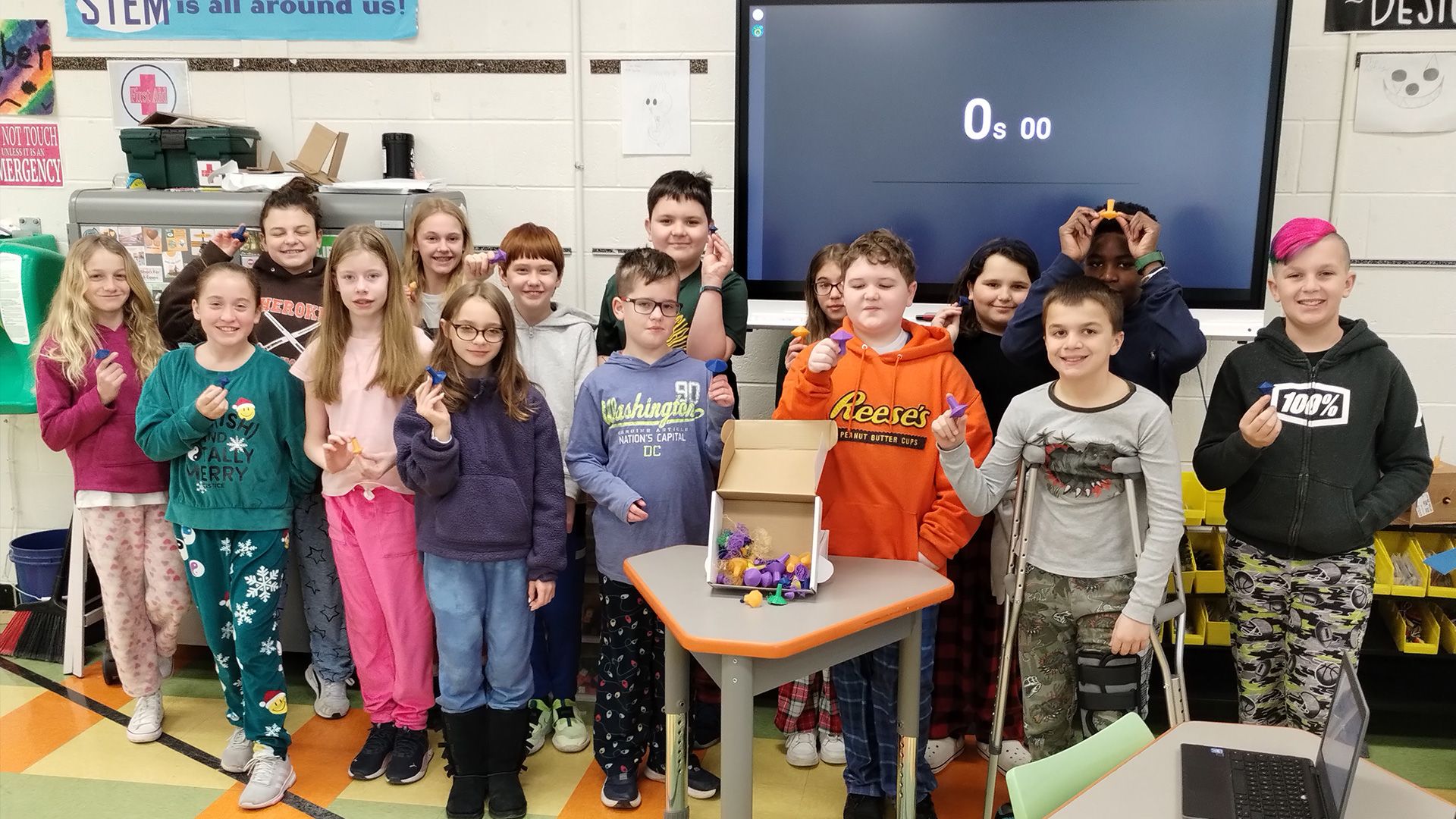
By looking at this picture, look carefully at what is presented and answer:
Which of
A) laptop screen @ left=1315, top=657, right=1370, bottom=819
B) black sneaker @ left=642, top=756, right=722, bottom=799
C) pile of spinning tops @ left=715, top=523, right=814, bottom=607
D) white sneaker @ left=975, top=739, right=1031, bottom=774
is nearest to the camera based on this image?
laptop screen @ left=1315, top=657, right=1370, bottom=819

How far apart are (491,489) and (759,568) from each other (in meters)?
0.76

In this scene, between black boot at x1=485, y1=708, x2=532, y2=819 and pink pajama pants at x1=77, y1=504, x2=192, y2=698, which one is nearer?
black boot at x1=485, y1=708, x2=532, y2=819

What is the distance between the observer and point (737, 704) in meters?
1.77

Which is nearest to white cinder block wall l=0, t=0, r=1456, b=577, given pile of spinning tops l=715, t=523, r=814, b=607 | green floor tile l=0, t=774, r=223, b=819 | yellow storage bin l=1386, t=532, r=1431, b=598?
yellow storage bin l=1386, t=532, r=1431, b=598

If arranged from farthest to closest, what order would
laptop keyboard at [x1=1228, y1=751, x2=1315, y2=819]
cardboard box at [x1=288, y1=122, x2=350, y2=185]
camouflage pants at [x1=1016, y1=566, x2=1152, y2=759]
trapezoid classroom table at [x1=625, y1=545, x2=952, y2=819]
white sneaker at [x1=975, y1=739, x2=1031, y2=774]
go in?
cardboard box at [x1=288, y1=122, x2=350, y2=185], white sneaker at [x1=975, y1=739, x2=1031, y2=774], camouflage pants at [x1=1016, y1=566, x2=1152, y2=759], trapezoid classroom table at [x1=625, y1=545, x2=952, y2=819], laptop keyboard at [x1=1228, y1=751, x2=1315, y2=819]

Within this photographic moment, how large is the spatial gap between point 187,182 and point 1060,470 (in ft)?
9.70

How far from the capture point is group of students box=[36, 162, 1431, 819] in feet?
7.15

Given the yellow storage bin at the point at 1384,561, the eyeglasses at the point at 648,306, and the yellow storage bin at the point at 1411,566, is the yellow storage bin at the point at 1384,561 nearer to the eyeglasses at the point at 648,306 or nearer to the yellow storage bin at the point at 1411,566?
the yellow storage bin at the point at 1411,566

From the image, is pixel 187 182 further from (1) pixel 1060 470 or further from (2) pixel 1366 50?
(2) pixel 1366 50

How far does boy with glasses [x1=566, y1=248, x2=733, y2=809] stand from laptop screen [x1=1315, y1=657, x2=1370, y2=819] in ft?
4.34

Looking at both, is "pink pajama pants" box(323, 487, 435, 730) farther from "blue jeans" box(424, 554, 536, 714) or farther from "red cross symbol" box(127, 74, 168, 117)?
"red cross symbol" box(127, 74, 168, 117)

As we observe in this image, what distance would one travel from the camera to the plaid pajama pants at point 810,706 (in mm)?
2746

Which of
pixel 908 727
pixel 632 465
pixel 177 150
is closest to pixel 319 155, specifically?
pixel 177 150

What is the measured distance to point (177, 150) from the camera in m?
Result: 3.30
